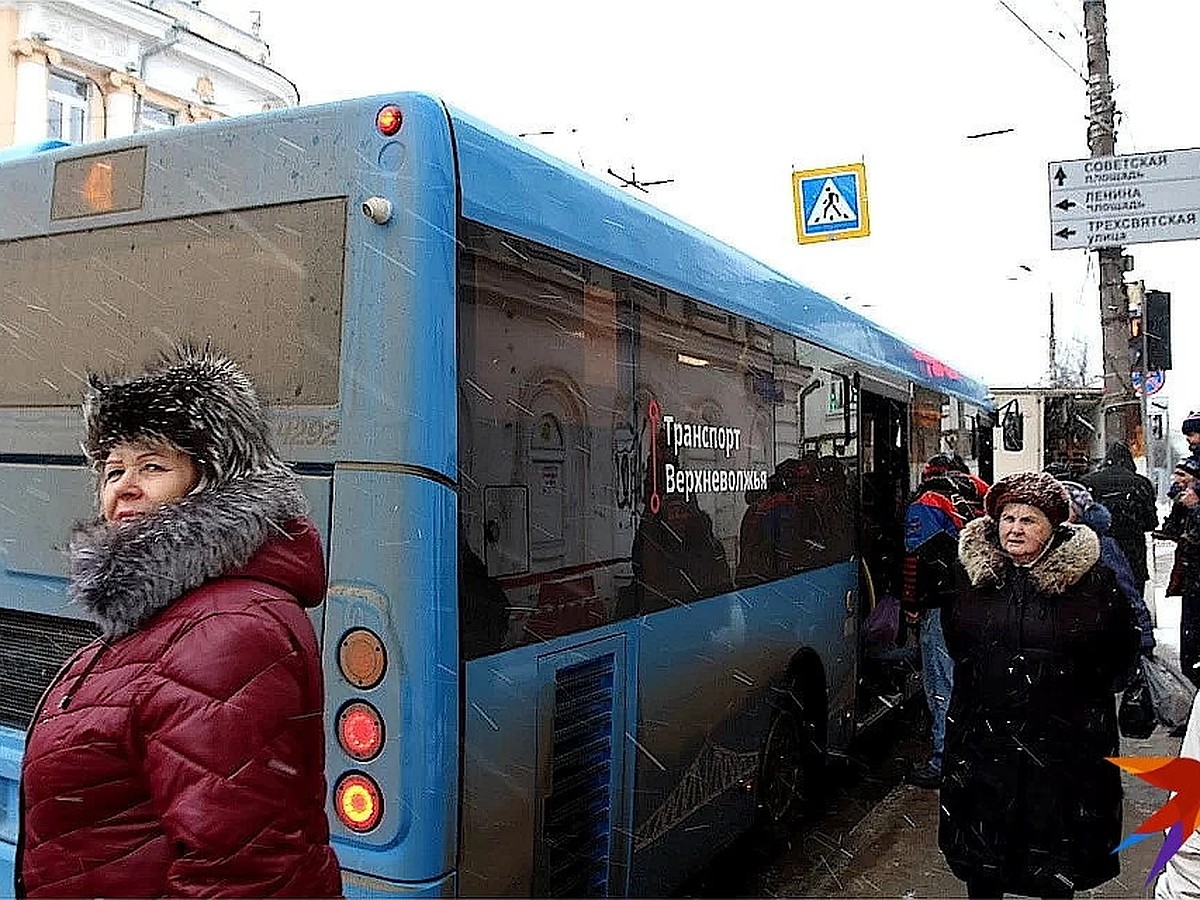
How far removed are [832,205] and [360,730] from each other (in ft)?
34.4

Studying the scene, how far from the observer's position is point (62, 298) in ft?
12.7

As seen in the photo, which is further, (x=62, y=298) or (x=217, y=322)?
(x=62, y=298)

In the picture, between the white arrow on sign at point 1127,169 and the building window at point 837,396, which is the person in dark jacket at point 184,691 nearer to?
the building window at point 837,396

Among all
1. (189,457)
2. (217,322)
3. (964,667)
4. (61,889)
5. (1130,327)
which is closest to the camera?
(61,889)

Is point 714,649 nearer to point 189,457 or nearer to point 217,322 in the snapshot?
point 217,322

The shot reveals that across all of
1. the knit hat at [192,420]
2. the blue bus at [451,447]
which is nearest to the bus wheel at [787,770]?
the blue bus at [451,447]

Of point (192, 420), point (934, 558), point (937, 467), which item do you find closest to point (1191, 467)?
point (937, 467)

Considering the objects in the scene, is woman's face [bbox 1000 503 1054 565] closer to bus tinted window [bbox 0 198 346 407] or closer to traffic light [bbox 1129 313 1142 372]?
bus tinted window [bbox 0 198 346 407]

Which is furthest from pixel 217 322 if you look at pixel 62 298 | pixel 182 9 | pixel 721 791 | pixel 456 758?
pixel 182 9

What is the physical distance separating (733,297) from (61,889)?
3786 mm

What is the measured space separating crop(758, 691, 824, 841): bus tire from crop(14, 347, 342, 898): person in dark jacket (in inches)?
152

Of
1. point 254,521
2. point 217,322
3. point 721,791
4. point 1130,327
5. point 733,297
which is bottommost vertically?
point 721,791

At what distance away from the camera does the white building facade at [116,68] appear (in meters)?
21.8

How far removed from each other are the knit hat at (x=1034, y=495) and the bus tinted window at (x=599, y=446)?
3.86ft
